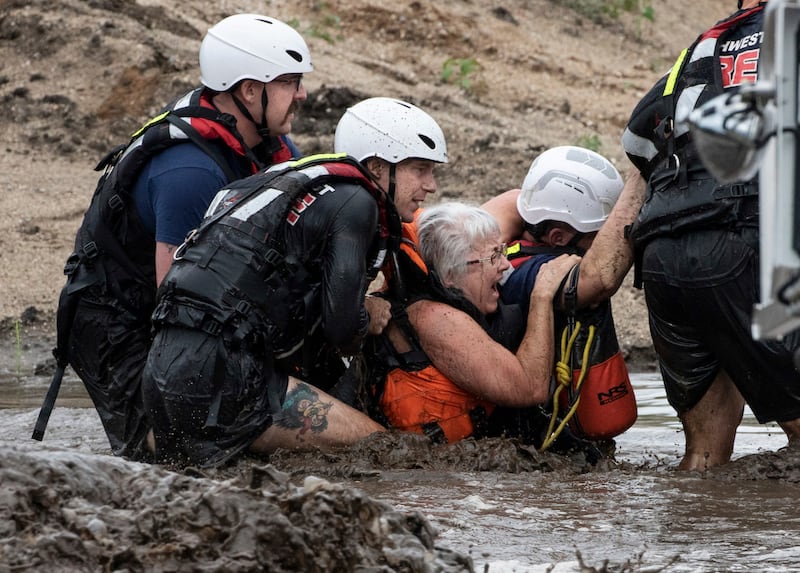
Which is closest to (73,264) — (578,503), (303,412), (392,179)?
(303,412)

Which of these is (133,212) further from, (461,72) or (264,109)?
(461,72)

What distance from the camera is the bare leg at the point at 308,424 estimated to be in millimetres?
5910

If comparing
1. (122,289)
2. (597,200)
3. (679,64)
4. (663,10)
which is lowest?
(122,289)

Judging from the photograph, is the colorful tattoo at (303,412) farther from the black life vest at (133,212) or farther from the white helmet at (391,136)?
the white helmet at (391,136)

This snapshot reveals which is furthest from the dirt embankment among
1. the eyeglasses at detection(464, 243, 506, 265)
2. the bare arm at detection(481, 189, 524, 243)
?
the eyeglasses at detection(464, 243, 506, 265)

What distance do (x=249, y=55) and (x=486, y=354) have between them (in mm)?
1716

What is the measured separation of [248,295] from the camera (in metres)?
5.68

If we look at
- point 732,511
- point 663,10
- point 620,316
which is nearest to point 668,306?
point 732,511

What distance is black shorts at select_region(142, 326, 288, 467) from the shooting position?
18.6 ft

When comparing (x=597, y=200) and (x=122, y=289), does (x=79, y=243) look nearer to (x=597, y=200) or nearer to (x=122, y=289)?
(x=122, y=289)

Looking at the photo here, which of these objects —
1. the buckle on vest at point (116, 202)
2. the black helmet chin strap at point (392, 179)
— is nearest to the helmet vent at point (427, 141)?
the black helmet chin strap at point (392, 179)

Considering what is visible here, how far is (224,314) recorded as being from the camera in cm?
564

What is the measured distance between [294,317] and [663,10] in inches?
637

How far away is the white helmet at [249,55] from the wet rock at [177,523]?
310 cm
